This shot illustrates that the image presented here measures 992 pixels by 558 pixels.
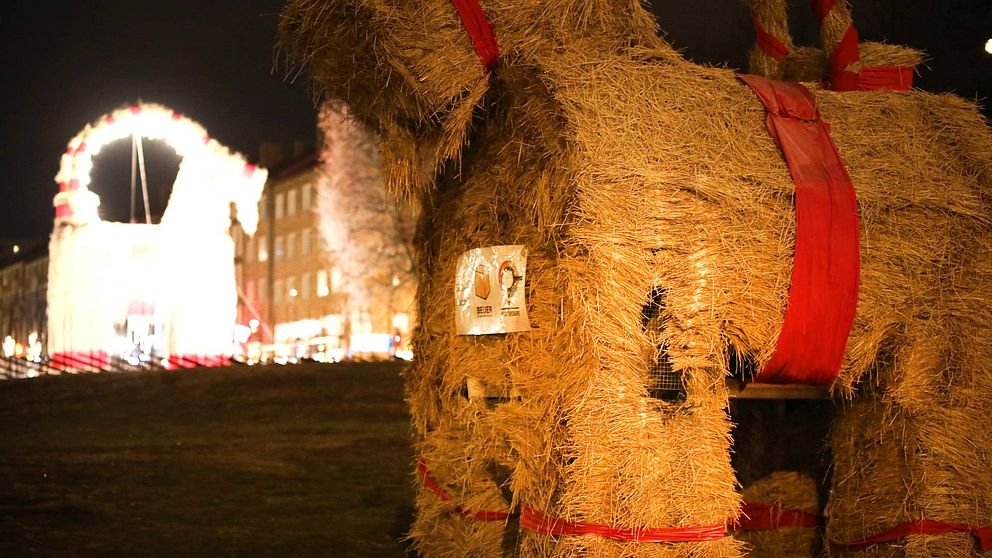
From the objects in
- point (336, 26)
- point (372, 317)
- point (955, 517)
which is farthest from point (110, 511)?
point (372, 317)

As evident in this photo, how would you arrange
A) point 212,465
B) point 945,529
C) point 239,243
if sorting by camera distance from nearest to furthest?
point 945,529 < point 212,465 < point 239,243

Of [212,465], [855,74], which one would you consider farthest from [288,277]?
[855,74]

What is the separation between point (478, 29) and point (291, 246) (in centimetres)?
6433

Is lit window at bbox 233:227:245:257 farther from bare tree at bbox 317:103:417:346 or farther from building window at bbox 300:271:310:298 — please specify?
bare tree at bbox 317:103:417:346

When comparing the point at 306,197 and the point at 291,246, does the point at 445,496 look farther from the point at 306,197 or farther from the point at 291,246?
the point at 291,246

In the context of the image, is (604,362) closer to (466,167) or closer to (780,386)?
(780,386)

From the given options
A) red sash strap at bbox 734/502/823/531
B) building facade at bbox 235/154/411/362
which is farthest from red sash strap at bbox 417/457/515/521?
building facade at bbox 235/154/411/362

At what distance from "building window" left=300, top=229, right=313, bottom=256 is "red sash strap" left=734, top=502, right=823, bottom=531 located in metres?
59.6

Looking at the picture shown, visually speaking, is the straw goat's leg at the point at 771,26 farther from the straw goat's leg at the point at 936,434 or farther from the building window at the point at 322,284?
the building window at the point at 322,284

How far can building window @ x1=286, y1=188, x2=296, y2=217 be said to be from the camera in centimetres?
6750

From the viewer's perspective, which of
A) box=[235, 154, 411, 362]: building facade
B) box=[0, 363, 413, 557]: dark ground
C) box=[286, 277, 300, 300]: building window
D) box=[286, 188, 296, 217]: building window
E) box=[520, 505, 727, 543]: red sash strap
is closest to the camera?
box=[520, 505, 727, 543]: red sash strap

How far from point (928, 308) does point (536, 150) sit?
2.25m

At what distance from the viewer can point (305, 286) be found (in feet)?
214

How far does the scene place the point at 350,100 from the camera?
5781 mm
